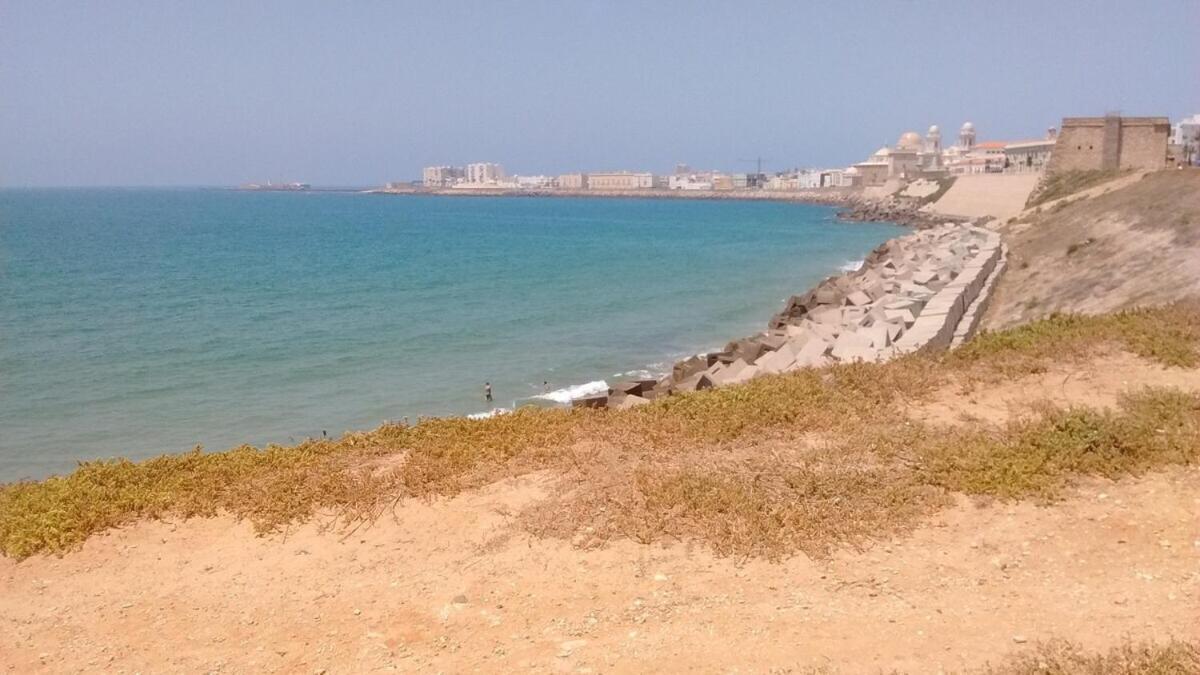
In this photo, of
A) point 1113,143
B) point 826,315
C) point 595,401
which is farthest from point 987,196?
point 595,401

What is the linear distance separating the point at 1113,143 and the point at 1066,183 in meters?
2.50

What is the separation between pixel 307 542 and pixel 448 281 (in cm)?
3018

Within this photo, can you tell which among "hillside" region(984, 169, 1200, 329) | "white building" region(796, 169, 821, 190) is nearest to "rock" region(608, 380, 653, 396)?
"hillside" region(984, 169, 1200, 329)

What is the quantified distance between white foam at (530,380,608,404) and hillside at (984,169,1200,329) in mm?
8484

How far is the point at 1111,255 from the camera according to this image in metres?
20.5

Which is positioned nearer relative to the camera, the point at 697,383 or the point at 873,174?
the point at 697,383

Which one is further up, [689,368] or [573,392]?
[689,368]

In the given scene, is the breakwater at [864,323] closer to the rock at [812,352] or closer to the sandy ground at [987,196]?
the rock at [812,352]

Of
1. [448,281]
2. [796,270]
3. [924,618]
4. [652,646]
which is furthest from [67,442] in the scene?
[796,270]

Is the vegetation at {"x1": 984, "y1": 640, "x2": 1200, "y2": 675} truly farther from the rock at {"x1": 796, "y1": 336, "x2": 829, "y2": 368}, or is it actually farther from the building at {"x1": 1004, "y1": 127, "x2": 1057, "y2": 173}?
the building at {"x1": 1004, "y1": 127, "x2": 1057, "y2": 173}

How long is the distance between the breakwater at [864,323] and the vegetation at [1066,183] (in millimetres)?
11241

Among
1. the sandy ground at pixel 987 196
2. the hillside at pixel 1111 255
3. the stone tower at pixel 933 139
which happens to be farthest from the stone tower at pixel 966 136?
the hillside at pixel 1111 255

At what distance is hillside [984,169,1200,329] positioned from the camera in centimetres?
1609

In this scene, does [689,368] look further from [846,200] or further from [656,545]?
[846,200]
